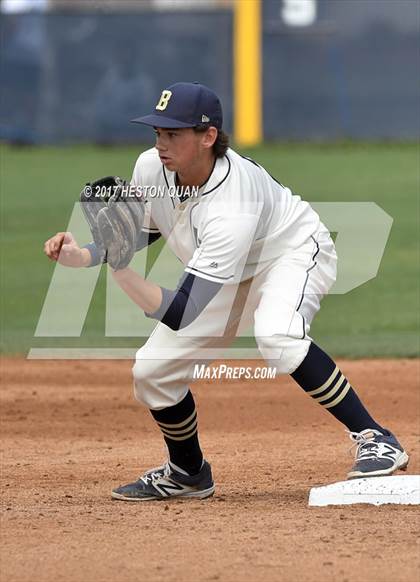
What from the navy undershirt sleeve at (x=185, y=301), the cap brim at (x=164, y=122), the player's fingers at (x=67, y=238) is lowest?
the navy undershirt sleeve at (x=185, y=301)

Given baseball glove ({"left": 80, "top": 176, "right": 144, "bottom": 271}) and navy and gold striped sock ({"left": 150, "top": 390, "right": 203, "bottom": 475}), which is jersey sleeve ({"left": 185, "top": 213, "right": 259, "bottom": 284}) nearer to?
baseball glove ({"left": 80, "top": 176, "right": 144, "bottom": 271})

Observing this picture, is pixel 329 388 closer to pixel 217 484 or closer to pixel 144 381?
pixel 144 381

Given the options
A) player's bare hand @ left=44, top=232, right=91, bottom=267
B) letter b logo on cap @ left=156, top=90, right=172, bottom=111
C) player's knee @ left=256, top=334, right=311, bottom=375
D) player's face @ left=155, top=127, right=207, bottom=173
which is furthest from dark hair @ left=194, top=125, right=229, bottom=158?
player's knee @ left=256, top=334, right=311, bottom=375

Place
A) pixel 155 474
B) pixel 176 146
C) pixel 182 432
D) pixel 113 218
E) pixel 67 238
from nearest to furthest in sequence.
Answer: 1. pixel 113 218
2. pixel 67 238
3. pixel 176 146
4. pixel 182 432
5. pixel 155 474

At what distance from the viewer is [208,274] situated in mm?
5145

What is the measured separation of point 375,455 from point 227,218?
119cm

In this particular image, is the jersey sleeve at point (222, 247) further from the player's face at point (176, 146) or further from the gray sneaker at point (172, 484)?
the gray sneaker at point (172, 484)

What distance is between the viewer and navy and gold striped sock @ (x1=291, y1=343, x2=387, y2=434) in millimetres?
A: 5281

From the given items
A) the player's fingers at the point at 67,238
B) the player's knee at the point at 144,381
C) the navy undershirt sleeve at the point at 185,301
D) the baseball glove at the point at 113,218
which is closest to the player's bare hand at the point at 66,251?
the player's fingers at the point at 67,238

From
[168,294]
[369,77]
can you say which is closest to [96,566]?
[168,294]

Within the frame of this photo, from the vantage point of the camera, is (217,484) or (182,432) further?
(217,484)

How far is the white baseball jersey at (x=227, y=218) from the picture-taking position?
518cm

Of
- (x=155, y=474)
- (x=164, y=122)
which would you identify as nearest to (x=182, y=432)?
(x=155, y=474)

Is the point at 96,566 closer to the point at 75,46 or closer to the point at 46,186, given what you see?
the point at 46,186
